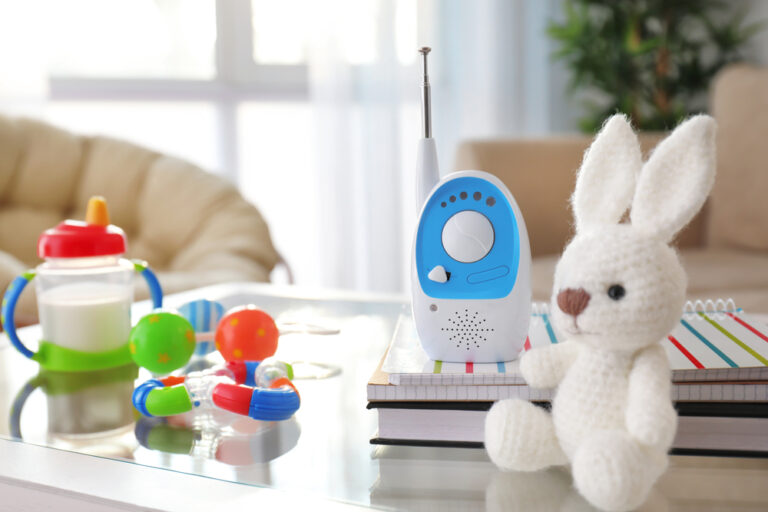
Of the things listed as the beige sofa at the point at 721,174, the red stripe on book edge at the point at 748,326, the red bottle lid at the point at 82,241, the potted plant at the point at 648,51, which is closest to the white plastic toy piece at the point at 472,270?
the red stripe on book edge at the point at 748,326

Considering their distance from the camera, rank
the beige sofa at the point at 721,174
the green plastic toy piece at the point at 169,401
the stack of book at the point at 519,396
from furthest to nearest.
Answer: the beige sofa at the point at 721,174, the green plastic toy piece at the point at 169,401, the stack of book at the point at 519,396

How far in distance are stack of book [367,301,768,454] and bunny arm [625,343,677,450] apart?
0.06m

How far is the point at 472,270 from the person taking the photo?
583 millimetres

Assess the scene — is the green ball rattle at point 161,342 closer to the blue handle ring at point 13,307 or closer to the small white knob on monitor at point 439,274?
the blue handle ring at point 13,307

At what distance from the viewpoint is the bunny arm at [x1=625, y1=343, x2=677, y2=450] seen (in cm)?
41

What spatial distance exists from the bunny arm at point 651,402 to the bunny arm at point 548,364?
0.16 feet

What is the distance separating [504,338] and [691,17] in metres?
2.71

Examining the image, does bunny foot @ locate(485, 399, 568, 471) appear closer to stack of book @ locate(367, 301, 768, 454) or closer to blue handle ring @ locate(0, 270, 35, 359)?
stack of book @ locate(367, 301, 768, 454)

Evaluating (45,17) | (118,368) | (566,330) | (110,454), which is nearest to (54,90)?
(45,17)

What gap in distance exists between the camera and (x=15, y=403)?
732 millimetres

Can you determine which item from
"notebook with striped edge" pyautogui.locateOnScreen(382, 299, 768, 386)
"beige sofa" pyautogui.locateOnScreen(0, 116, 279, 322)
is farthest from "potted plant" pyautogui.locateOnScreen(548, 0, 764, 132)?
"notebook with striped edge" pyautogui.locateOnScreen(382, 299, 768, 386)

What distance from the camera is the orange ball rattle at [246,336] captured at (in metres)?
0.75

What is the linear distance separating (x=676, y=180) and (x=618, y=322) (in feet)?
0.30

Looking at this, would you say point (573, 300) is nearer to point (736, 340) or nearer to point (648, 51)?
point (736, 340)
